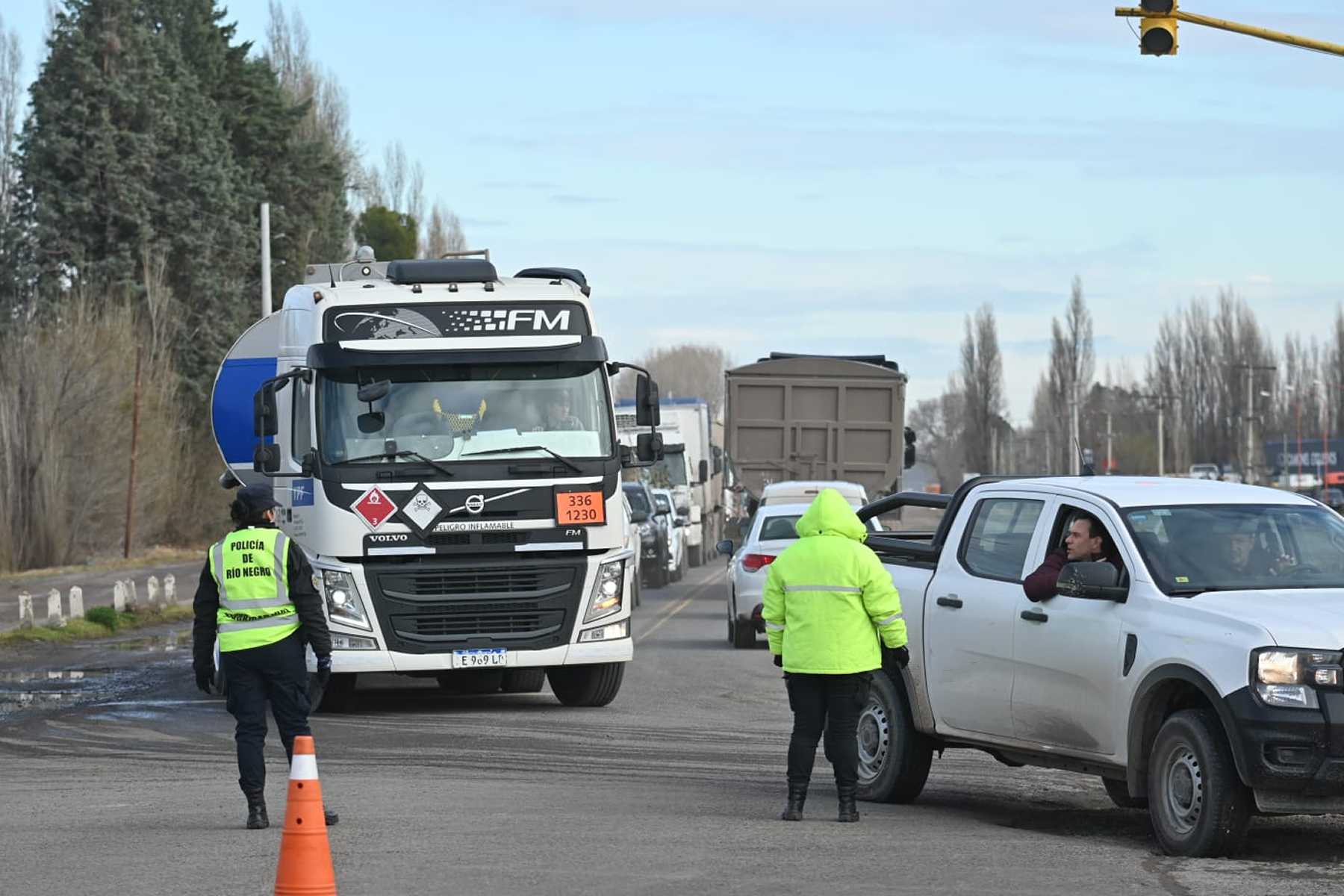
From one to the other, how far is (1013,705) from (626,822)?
2.05 metres

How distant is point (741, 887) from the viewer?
845cm

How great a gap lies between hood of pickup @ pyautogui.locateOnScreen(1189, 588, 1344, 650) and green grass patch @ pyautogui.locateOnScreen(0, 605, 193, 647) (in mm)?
19891

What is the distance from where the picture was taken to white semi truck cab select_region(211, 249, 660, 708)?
1614 centimetres

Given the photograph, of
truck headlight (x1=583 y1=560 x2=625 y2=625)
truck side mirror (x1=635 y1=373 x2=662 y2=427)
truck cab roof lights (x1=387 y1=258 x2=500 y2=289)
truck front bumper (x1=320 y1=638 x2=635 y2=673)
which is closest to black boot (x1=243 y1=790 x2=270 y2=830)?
truck front bumper (x1=320 y1=638 x2=635 y2=673)

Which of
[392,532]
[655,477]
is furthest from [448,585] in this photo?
[655,477]

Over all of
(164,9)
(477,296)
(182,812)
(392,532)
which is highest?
(164,9)

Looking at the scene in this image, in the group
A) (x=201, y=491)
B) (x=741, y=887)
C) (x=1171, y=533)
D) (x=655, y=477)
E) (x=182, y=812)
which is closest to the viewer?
(x=741, y=887)

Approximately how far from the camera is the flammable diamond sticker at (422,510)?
16109 millimetres

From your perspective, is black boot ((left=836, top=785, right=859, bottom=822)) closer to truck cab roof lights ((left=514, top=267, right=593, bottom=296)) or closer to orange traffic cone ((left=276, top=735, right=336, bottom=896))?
orange traffic cone ((left=276, top=735, right=336, bottom=896))

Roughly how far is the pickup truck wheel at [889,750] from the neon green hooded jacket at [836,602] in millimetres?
924

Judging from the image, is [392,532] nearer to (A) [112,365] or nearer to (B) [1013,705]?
(B) [1013,705]

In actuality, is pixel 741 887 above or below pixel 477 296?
below

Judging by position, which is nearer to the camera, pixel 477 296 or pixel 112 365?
pixel 477 296

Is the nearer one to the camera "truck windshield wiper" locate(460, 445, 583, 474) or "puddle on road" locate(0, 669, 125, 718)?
"truck windshield wiper" locate(460, 445, 583, 474)
